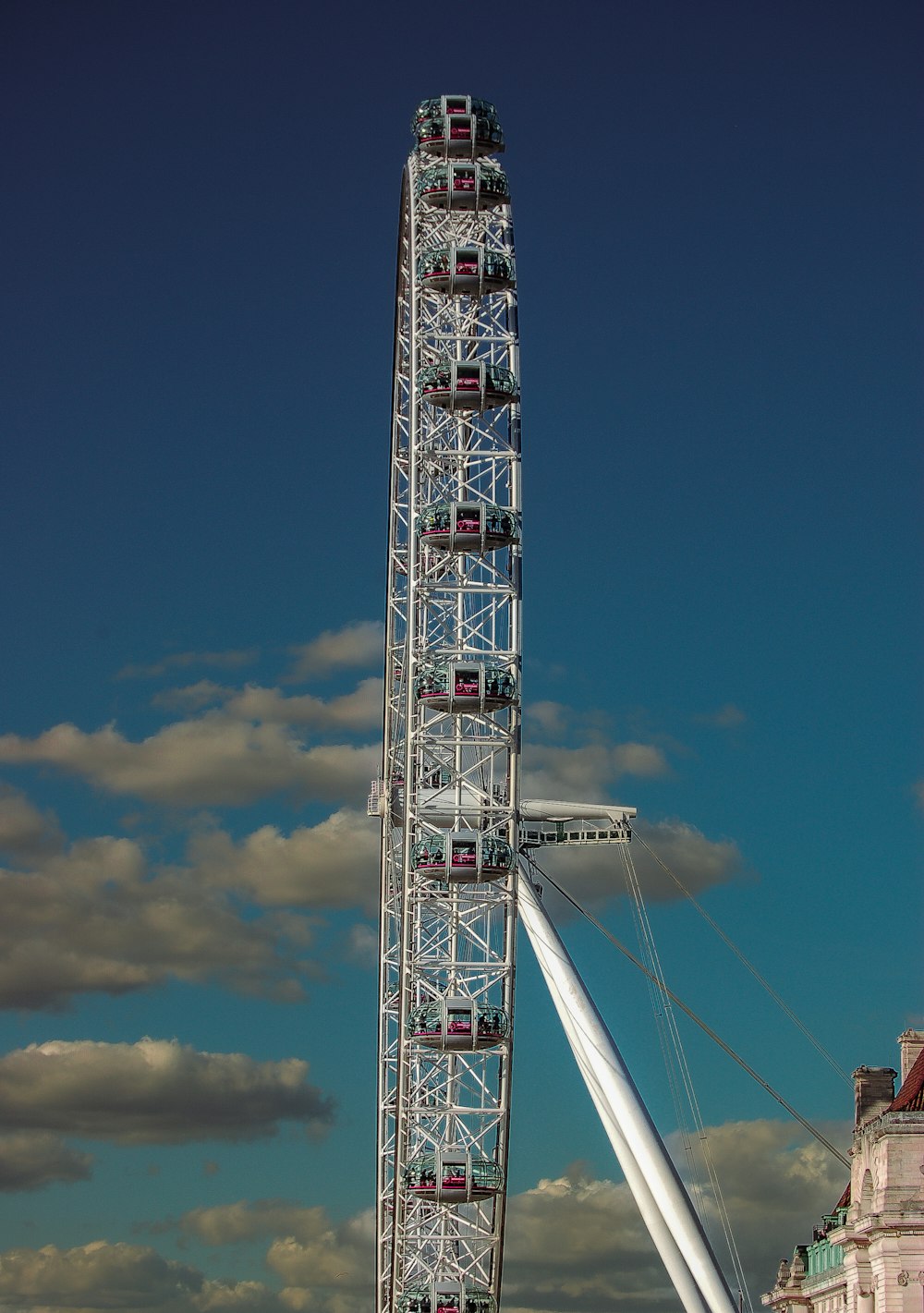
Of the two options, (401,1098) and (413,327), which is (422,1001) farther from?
(413,327)

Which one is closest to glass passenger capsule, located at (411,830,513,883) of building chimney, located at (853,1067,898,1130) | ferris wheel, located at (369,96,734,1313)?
ferris wheel, located at (369,96,734,1313)

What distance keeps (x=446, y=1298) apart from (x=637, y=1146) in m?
8.57

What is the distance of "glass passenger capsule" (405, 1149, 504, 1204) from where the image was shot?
235 feet

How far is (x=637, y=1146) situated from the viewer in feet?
225

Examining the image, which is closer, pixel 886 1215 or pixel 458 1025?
pixel 458 1025

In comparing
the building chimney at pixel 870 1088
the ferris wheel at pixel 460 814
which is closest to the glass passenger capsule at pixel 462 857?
the ferris wheel at pixel 460 814

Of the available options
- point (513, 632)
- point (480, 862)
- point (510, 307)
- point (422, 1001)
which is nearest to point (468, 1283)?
point (422, 1001)

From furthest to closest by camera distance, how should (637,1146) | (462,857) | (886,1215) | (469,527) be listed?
1. (886,1215)
2. (469,527)
3. (462,857)
4. (637,1146)

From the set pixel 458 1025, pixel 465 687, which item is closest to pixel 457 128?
pixel 465 687

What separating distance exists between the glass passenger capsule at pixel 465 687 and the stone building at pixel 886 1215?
21.0m

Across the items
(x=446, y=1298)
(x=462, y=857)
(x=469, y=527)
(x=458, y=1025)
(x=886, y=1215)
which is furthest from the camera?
(x=886, y=1215)

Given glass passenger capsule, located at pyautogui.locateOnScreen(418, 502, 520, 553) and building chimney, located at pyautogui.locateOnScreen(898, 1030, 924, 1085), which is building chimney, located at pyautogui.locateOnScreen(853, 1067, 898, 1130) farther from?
glass passenger capsule, located at pyautogui.locateOnScreen(418, 502, 520, 553)

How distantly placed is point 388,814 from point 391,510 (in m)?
10.4

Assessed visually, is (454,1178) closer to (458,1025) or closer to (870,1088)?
(458,1025)
